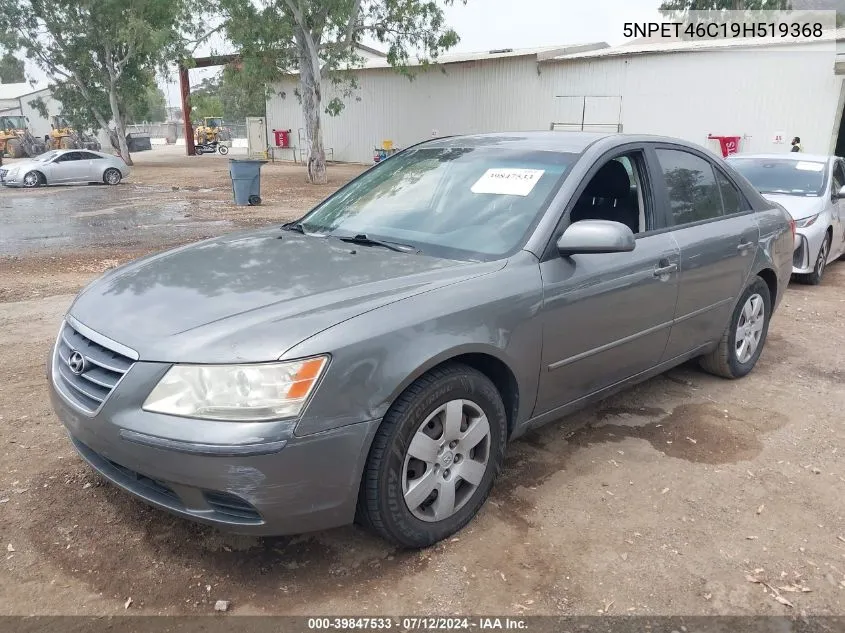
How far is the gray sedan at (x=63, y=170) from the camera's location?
22234 millimetres

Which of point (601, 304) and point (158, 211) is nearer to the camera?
point (601, 304)

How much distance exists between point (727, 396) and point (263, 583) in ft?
10.8

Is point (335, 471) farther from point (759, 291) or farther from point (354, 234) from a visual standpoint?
point (759, 291)

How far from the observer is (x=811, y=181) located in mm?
8102

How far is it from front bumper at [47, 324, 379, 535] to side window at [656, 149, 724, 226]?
96.2 inches

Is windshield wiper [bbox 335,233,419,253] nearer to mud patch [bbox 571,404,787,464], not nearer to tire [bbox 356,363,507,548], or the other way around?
tire [bbox 356,363,507,548]

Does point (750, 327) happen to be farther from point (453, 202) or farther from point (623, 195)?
point (453, 202)

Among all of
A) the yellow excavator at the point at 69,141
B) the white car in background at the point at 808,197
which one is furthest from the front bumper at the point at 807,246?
the yellow excavator at the point at 69,141

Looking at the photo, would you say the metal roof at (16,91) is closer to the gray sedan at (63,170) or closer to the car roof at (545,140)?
the gray sedan at (63,170)

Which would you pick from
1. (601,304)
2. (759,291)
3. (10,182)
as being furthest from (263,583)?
(10,182)

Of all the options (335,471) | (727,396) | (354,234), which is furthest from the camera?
(727,396)

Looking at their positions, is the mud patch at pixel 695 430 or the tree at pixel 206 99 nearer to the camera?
the mud patch at pixel 695 430

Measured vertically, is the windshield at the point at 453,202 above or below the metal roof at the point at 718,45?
below

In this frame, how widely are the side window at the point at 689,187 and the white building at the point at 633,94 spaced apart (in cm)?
1417
